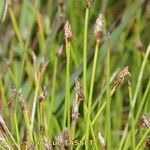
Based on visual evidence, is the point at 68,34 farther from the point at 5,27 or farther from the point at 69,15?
the point at 5,27

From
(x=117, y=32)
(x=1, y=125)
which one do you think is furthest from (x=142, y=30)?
(x=1, y=125)

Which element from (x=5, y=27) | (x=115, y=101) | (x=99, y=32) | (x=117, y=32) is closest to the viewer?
(x=99, y=32)

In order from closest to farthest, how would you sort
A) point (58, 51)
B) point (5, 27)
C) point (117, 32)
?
point (58, 51)
point (117, 32)
point (5, 27)

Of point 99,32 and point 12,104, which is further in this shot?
point 12,104

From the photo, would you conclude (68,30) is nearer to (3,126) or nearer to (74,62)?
(3,126)

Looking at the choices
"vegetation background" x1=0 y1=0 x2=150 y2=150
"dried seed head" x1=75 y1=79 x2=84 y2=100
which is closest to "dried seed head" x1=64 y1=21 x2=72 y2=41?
"dried seed head" x1=75 y1=79 x2=84 y2=100

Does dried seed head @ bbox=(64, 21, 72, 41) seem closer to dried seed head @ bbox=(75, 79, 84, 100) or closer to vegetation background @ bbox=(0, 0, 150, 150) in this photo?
dried seed head @ bbox=(75, 79, 84, 100)

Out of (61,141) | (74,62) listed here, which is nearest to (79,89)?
(61,141)

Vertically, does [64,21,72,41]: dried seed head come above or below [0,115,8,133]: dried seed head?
above

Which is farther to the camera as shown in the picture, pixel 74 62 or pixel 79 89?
pixel 74 62

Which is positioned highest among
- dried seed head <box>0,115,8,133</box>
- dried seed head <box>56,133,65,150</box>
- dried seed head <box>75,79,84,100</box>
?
dried seed head <box>75,79,84,100</box>

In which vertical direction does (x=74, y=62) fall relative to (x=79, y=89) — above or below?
above
